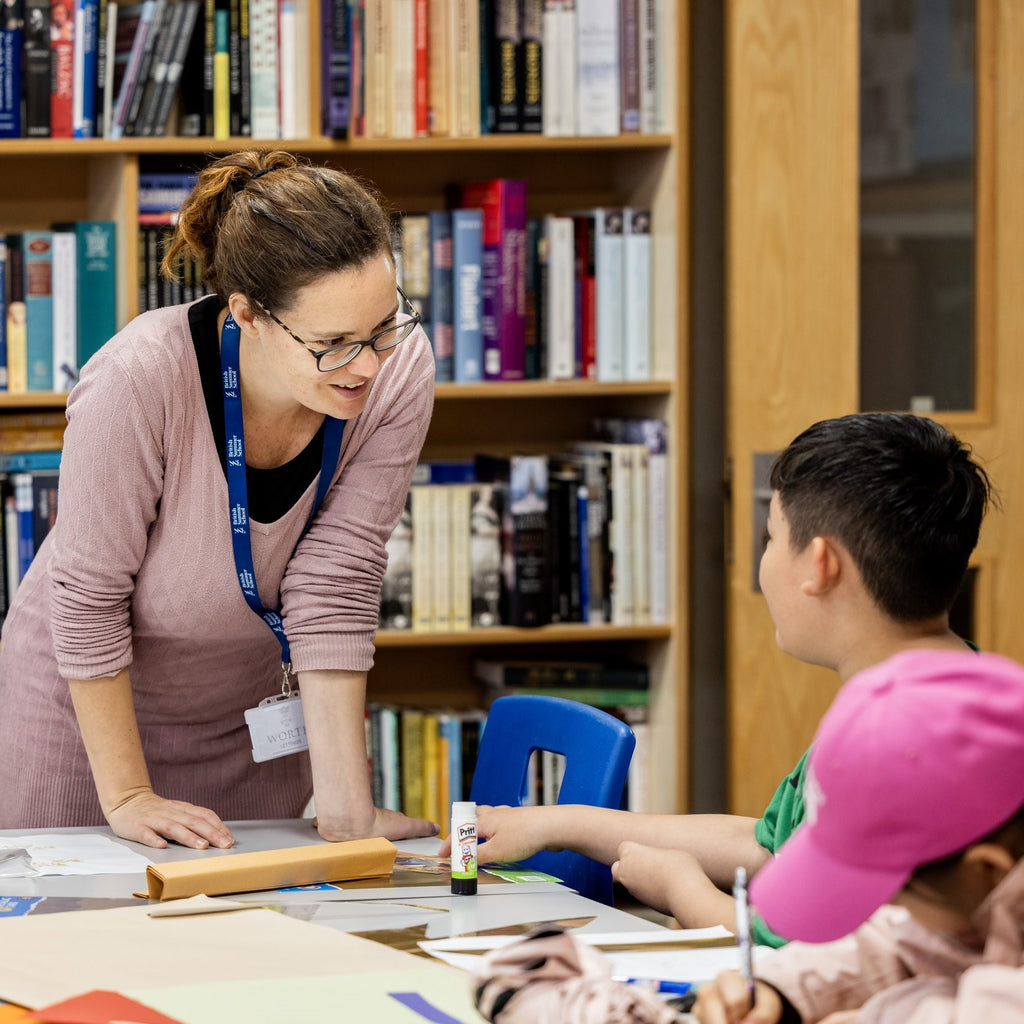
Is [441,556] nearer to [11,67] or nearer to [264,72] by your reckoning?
[264,72]

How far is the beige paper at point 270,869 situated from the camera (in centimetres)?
134

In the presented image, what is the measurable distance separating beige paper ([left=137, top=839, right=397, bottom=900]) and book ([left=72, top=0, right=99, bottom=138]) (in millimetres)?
1513

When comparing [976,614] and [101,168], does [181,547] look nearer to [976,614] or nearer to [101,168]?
[101,168]

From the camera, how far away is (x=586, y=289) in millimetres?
2633

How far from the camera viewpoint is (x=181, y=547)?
1624 mm

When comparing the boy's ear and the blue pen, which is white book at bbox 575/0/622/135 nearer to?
the boy's ear

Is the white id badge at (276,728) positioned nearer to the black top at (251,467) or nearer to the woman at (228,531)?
the woman at (228,531)

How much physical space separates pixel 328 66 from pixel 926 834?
2.06m

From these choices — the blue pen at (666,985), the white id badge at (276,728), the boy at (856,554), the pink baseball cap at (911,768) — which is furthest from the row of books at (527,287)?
the pink baseball cap at (911,768)

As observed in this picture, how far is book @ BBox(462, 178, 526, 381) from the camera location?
257 cm

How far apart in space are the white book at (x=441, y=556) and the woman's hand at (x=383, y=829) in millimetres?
934

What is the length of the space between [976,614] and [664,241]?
89 centimetres

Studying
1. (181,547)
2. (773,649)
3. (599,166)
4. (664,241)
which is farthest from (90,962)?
(599,166)

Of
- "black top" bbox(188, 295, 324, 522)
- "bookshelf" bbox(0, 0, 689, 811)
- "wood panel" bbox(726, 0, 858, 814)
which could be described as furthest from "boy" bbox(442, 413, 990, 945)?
"bookshelf" bbox(0, 0, 689, 811)
